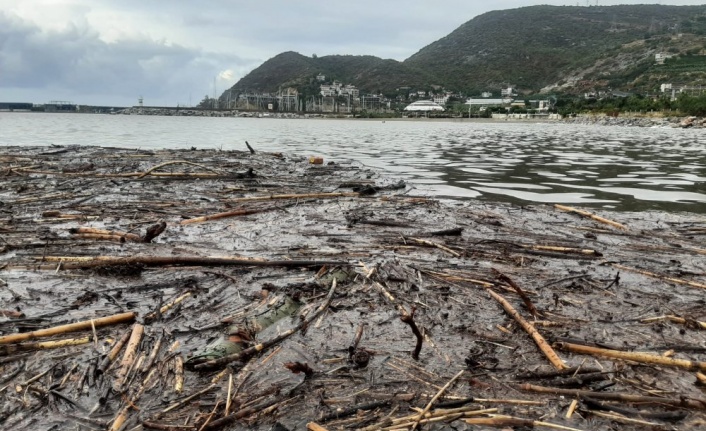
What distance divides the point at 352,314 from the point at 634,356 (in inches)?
72.0

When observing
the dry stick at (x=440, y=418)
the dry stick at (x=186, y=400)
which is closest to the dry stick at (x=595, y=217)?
the dry stick at (x=440, y=418)

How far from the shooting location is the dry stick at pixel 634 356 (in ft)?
8.99

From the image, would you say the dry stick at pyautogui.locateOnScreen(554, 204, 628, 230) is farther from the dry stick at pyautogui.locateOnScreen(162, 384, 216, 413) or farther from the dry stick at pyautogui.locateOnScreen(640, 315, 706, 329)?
the dry stick at pyautogui.locateOnScreen(162, 384, 216, 413)

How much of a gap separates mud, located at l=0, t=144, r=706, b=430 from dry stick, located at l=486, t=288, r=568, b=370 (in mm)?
56

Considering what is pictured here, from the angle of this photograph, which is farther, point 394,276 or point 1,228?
point 1,228

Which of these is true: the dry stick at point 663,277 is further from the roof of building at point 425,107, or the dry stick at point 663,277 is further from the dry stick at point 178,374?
the roof of building at point 425,107

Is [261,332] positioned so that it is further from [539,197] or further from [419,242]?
[539,197]

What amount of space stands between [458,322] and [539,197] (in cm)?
677

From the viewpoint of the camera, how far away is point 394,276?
14.1 feet

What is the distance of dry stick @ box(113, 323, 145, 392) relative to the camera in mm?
2543

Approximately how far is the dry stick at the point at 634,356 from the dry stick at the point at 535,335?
12 centimetres

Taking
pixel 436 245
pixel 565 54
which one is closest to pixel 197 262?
pixel 436 245

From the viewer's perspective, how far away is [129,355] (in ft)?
9.08

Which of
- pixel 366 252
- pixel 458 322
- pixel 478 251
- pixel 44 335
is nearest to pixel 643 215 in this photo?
pixel 478 251
